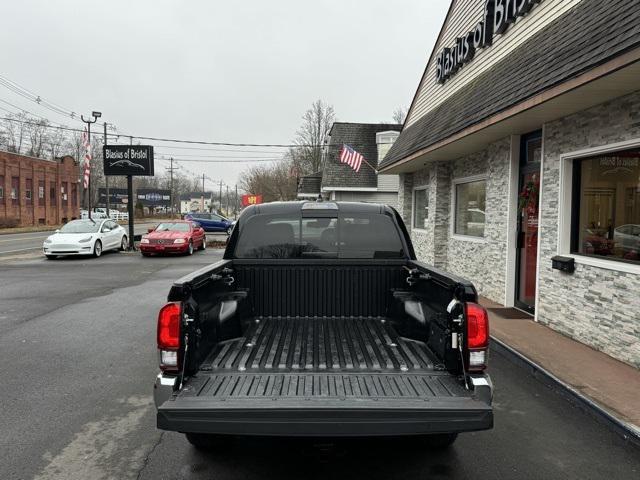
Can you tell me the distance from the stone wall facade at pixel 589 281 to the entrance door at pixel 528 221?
1.81 ft

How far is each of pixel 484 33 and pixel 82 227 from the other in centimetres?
1553

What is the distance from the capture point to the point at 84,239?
17234mm

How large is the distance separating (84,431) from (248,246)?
203cm

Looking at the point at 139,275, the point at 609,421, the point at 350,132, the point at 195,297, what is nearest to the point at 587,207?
the point at 609,421

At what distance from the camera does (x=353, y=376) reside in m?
3.12

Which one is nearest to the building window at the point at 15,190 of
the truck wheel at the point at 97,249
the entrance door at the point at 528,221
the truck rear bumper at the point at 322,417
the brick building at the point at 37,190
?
the brick building at the point at 37,190

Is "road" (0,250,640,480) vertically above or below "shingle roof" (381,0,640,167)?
below

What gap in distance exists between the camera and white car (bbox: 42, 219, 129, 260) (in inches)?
667

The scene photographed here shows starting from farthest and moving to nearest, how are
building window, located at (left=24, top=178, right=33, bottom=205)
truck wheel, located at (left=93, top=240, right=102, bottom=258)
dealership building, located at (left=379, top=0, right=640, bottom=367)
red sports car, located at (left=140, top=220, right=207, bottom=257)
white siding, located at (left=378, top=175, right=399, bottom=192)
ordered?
building window, located at (left=24, top=178, right=33, bottom=205) < white siding, located at (left=378, top=175, right=399, bottom=192) < red sports car, located at (left=140, top=220, right=207, bottom=257) < truck wheel, located at (left=93, top=240, right=102, bottom=258) < dealership building, located at (left=379, top=0, right=640, bottom=367)

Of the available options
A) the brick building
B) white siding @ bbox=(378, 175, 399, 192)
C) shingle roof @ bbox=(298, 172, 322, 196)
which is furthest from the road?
the brick building

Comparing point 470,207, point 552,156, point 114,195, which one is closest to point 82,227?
point 470,207

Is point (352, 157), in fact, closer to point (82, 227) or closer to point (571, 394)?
point (82, 227)

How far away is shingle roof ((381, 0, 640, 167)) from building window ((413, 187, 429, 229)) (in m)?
4.20

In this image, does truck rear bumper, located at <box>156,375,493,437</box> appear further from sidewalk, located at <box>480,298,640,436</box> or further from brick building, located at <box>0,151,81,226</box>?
brick building, located at <box>0,151,81,226</box>
